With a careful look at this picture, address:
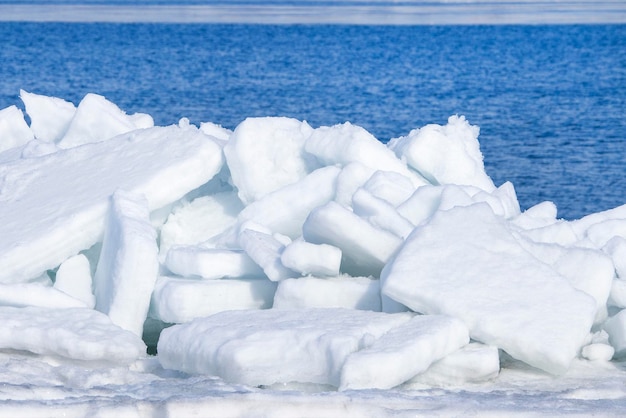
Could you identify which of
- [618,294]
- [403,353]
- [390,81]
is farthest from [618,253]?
[390,81]

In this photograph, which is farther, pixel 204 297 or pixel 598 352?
pixel 204 297

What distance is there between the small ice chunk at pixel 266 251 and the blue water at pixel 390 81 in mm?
6917

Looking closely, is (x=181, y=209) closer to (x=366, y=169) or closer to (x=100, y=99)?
(x=366, y=169)

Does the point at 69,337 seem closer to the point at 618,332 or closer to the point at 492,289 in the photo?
the point at 492,289

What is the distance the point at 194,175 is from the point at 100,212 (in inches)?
21.8

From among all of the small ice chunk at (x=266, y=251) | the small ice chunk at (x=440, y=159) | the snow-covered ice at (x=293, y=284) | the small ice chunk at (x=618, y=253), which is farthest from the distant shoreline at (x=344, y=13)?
the small ice chunk at (x=266, y=251)

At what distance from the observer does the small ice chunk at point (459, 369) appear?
460 cm

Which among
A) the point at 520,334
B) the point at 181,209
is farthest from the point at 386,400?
the point at 181,209

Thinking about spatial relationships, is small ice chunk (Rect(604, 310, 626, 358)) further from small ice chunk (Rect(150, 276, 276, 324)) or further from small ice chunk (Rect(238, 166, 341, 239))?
small ice chunk (Rect(238, 166, 341, 239))

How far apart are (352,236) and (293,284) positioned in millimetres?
318

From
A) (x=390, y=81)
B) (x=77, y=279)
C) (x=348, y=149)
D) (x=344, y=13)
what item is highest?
(x=348, y=149)

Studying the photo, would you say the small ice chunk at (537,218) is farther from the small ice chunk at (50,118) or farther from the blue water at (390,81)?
the blue water at (390,81)

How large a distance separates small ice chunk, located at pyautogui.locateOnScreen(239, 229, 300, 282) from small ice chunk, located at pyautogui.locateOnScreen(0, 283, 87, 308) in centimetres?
78

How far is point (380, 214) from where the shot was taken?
5.61 m
